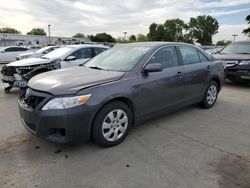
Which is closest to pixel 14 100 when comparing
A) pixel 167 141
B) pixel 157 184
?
pixel 167 141

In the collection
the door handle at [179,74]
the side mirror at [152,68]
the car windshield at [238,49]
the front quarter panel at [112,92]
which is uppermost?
the car windshield at [238,49]

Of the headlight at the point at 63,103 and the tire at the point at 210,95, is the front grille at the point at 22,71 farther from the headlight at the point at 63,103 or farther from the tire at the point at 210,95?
the tire at the point at 210,95

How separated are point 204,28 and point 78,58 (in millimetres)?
74210

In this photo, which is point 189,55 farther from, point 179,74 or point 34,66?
point 34,66

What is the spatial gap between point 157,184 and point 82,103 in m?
1.33

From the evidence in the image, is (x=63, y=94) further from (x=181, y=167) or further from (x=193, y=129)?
(x=193, y=129)

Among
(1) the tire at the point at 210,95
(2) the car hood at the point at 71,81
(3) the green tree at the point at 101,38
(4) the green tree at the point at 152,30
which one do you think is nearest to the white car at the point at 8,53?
(2) the car hood at the point at 71,81

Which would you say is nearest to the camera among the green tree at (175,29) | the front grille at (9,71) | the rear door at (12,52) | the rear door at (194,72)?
the rear door at (194,72)

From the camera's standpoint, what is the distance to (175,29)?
73.2 m

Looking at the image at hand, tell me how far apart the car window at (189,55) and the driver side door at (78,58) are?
12.3 ft

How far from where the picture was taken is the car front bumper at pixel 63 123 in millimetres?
2629

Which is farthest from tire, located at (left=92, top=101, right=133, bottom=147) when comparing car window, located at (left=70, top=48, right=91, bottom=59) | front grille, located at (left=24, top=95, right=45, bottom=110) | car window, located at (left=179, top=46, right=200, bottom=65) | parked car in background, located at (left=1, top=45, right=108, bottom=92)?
car window, located at (left=70, top=48, right=91, bottom=59)

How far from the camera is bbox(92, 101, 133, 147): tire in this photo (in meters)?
2.91

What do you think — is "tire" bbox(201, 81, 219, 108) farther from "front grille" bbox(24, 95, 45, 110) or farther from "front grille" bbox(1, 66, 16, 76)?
"front grille" bbox(1, 66, 16, 76)
